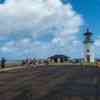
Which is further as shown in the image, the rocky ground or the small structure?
the small structure

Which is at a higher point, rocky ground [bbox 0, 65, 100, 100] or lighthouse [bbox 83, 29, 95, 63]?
lighthouse [bbox 83, 29, 95, 63]

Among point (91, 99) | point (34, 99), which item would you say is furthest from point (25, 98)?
point (91, 99)

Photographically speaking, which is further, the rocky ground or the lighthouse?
the lighthouse

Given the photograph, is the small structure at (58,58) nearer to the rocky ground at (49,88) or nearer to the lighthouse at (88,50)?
the lighthouse at (88,50)

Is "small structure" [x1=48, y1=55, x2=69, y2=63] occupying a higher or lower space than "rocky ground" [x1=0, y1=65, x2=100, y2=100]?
higher

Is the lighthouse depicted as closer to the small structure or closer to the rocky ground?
the small structure

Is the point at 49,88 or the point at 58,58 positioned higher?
the point at 58,58

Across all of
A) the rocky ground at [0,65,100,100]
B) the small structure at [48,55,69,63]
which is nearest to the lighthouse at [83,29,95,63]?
the small structure at [48,55,69,63]

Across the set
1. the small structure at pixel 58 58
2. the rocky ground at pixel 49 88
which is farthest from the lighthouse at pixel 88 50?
the rocky ground at pixel 49 88

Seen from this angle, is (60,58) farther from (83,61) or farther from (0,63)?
(0,63)

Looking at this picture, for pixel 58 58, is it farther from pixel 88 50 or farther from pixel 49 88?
pixel 49 88

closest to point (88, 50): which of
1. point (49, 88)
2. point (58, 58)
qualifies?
point (58, 58)

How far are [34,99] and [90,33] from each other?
9496 cm

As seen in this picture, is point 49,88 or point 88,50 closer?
point 49,88
